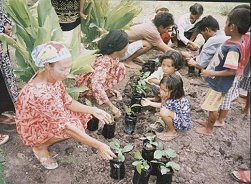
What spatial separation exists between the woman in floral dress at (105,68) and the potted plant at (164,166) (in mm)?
785

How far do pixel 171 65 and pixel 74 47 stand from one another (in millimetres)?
942

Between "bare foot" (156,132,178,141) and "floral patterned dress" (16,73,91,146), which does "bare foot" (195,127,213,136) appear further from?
"floral patterned dress" (16,73,91,146)

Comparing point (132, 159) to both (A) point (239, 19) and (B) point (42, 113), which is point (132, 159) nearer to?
(B) point (42, 113)

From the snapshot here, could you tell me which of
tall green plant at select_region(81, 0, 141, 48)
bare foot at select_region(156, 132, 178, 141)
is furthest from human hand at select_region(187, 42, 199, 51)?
bare foot at select_region(156, 132, 178, 141)

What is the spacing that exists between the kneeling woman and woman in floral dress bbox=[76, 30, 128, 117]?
0.54m

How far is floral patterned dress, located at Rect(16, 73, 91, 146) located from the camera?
2395 millimetres

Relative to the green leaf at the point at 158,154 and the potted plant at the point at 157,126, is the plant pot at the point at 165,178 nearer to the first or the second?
the green leaf at the point at 158,154

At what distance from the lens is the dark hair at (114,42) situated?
323cm

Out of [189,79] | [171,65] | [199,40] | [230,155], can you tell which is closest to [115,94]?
[171,65]

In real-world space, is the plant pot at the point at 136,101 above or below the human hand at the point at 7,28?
below

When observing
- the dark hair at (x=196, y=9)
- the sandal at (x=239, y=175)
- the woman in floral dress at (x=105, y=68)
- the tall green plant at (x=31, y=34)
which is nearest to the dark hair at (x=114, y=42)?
the woman in floral dress at (x=105, y=68)

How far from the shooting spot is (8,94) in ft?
10.2

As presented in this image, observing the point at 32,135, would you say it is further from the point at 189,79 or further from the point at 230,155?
the point at 189,79

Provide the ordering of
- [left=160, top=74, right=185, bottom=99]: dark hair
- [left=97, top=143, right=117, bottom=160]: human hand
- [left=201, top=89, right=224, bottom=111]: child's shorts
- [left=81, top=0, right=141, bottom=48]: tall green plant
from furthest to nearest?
[left=81, top=0, right=141, bottom=48]: tall green plant, [left=160, top=74, right=185, bottom=99]: dark hair, [left=201, top=89, right=224, bottom=111]: child's shorts, [left=97, top=143, right=117, bottom=160]: human hand
